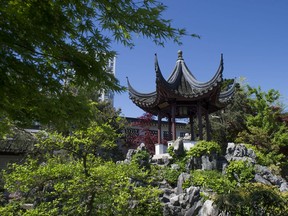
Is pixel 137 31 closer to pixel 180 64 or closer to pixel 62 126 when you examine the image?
pixel 62 126

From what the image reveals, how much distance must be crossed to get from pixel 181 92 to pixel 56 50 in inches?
448

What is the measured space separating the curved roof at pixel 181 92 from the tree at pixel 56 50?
9.91 m

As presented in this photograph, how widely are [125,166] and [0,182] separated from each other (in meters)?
7.58

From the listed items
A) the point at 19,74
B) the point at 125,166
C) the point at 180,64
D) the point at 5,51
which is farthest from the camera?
the point at 180,64

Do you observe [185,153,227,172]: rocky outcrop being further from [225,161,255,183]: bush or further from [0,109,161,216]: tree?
[0,109,161,216]: tree

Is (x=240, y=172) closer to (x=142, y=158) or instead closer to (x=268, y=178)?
(x=268, y=178)

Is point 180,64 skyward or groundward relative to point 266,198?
skyward

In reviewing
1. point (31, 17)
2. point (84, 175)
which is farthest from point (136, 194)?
point (31, 17)

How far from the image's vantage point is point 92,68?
2518mm

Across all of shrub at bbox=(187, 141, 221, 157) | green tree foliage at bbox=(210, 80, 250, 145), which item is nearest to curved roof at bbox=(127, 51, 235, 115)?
shrub at bbox=(187, 141, 221, 157)

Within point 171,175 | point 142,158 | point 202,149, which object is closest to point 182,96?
point 202,149

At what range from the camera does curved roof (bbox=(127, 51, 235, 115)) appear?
1276cm

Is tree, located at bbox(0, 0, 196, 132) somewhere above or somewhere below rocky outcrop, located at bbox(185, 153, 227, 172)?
above

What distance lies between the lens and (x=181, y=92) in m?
13.4
